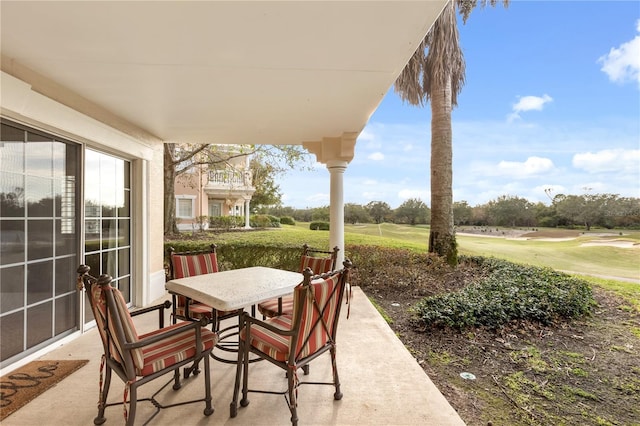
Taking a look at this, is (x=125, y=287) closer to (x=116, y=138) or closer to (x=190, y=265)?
(x=190, y=265)

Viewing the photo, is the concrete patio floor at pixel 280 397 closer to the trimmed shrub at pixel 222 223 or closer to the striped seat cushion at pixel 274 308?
the striped seat cushion at pixel 274 308

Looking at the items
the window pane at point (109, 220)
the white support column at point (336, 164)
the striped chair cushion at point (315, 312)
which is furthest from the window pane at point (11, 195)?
the white support column at point (336, 164)

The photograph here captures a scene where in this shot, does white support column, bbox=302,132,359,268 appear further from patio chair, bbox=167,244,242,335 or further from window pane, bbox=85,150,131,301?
window pane, bbox=85,150,131,301

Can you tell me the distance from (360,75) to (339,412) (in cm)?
272

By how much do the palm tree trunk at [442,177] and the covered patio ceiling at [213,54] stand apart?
3249 mm

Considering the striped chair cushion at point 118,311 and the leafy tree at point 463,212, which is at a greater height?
the leafy tree at point 463,212

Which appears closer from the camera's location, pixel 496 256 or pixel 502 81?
pixel 496 256

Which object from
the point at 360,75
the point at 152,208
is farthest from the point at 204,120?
the point at 360,75

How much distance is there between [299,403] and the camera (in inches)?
83.6

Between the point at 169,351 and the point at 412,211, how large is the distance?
27.4 ft

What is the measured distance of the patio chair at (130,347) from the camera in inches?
62.5

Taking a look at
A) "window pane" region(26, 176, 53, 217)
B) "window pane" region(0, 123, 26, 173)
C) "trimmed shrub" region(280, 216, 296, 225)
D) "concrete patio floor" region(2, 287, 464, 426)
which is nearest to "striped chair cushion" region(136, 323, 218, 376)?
"concrete patio floor" region(2, 287, 464, 426)

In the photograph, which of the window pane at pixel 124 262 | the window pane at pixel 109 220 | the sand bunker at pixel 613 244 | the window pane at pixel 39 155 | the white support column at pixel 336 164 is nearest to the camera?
the window pane at pixel 39 155

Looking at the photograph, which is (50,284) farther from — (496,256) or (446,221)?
(496,256)
